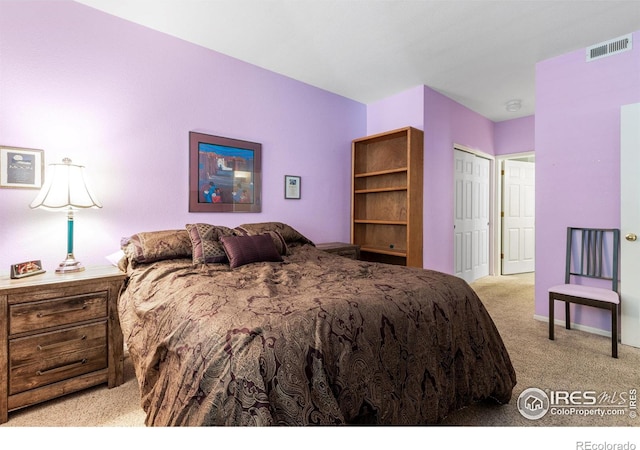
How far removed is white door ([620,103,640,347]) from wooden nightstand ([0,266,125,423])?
3839 mm

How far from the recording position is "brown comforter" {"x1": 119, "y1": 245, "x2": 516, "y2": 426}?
967mm

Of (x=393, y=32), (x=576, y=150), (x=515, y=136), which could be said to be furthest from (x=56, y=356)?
(x=515, y=136)

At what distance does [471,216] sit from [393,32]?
3.04 meters

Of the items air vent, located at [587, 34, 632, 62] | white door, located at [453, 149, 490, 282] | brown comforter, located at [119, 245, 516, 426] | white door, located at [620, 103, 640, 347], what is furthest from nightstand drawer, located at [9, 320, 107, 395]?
air vent, located at [587, 34, 632, 62]

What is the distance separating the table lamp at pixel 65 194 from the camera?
1.90 metres

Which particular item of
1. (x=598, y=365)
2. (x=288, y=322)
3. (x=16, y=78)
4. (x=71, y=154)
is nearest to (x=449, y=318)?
(x=288, y=322)

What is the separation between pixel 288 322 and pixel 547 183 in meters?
3.21

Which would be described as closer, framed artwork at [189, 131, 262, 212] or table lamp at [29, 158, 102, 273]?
table lamp at [29, 158, 102, 273]

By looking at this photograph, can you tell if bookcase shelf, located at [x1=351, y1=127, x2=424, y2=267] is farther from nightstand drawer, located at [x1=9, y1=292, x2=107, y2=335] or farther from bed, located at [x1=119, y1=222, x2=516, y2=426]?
nightstand drawer, located at [x1=9, y1=292, x2=107, y2=335]

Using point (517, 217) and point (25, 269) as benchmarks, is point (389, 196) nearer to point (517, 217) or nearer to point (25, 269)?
point (517, 217)

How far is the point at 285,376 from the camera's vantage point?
972 millimetres

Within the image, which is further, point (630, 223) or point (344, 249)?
point (344, 249)

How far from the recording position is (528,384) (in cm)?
190

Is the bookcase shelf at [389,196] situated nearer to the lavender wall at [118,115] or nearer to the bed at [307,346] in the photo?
the lavender wall at [118,115]
